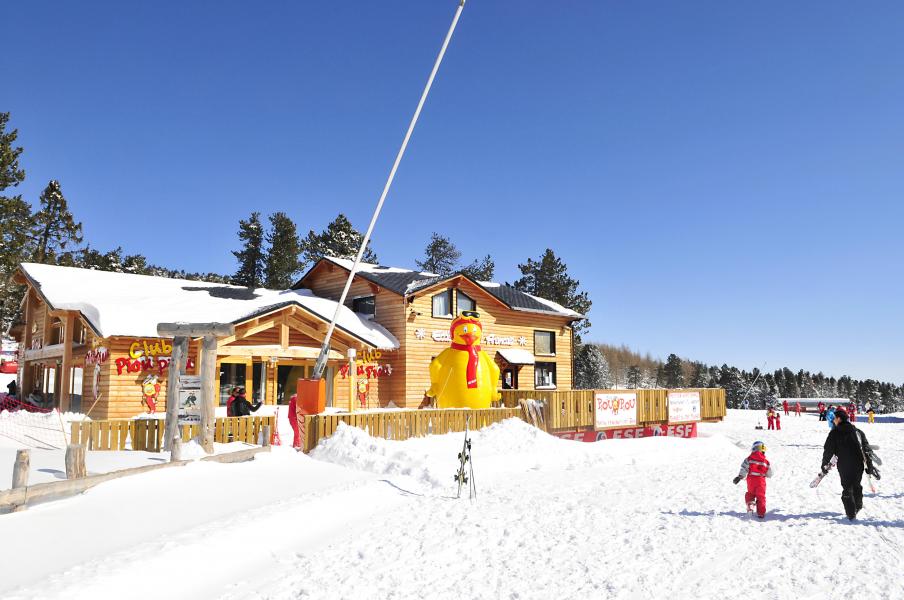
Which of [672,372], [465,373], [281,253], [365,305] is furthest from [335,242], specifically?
[672,372]

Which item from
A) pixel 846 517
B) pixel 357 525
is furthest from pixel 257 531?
pixel 846 517

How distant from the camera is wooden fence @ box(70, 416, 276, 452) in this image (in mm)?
11922

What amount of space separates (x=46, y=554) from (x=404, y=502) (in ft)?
15.8

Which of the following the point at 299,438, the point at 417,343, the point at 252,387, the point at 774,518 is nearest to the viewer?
the point at 774,518

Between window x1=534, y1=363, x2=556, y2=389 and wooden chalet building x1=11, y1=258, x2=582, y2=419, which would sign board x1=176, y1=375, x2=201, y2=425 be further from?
window x1=534, y1=363, x2=556, y2=389

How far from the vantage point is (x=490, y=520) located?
830 centimetres

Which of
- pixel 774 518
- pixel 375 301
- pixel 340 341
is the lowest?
pixel 774 518

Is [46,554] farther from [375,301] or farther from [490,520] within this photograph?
[375,301]

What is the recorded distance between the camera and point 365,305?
99.5 feet

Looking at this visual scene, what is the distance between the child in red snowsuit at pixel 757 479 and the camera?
8.82 meters

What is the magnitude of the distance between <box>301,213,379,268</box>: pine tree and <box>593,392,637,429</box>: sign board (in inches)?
1514

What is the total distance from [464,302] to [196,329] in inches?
744

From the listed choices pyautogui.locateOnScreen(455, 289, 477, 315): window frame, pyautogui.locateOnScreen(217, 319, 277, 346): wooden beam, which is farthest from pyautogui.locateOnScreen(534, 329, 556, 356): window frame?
pyautogui.locateOnScreen(217, 319, 277, 346): wooden beam

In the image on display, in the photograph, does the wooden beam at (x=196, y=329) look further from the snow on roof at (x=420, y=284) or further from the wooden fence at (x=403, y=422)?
the snow on roof at (x=420, y=284)
